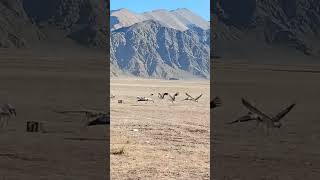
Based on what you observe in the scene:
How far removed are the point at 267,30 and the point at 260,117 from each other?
1.75 metres

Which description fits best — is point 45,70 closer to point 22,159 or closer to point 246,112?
point 22,159

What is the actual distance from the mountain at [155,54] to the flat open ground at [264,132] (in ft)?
501

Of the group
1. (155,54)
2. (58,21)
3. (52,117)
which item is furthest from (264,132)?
(155,54)

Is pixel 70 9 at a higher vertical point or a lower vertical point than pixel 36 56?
higher

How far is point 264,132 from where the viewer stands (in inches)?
335

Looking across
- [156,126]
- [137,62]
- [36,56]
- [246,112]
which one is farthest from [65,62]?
[137,62]

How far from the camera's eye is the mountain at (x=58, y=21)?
8.62 m

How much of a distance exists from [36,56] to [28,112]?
3.17ft

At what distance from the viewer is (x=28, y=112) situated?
29.6ft

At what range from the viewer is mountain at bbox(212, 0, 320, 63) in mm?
8492

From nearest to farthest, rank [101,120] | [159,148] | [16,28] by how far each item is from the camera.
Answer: [101,120]
[16,28]
[159,148]

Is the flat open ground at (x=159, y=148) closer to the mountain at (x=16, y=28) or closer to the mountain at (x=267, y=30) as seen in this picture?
the mountain at (x=267, y=30)

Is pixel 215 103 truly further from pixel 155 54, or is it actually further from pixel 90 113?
pixel 155 54

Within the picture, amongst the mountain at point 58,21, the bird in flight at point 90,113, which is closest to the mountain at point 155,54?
the mountain at point 58,21
